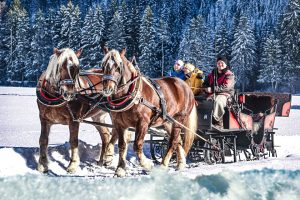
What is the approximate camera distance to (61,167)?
670 centimetres

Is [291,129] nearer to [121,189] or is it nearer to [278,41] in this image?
[121,189]

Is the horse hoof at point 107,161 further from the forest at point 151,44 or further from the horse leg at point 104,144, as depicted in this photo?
the forest at point 151,44

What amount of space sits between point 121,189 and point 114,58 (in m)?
3.71

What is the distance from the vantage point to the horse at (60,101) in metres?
6.04

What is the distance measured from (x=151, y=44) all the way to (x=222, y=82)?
139 ft

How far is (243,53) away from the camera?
46.2 metres

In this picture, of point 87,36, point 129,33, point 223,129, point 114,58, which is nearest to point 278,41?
point 129,33

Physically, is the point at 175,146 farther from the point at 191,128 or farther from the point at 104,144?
the point at 104,144

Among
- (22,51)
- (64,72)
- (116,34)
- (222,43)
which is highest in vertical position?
(64,72)

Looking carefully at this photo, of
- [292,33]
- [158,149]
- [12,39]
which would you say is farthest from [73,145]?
[12,39]

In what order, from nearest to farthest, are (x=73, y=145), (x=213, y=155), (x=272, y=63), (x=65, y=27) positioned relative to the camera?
(x=73, y=145)
(x=213, y=155)
(x=272, y=63)
(x=65, y=27)

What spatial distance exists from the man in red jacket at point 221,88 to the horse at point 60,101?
8.16 ft

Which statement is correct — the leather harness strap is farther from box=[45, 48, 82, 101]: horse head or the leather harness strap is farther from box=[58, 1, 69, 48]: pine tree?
box=[58, 1, 69, 48]: pine tree

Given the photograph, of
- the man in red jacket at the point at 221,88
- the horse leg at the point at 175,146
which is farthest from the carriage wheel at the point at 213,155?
the horse leg at the point at 175,146
